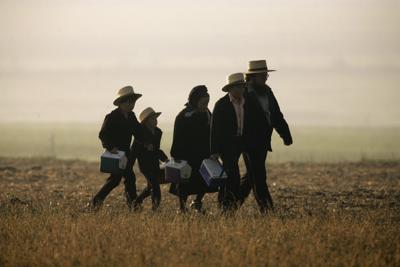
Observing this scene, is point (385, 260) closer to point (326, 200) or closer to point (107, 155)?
point (107, 155)

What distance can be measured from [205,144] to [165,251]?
427 centimetres

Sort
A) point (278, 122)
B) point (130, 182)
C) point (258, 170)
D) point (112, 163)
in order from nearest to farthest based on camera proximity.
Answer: point (258, 170) → point (278, 122) → point (112, 163) → point (130, 182)

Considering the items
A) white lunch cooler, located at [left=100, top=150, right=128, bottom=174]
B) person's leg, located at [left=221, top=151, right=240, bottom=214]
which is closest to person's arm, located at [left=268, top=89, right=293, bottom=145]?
person's leg, located at [left=221, top=151, right=240, bottom=214]

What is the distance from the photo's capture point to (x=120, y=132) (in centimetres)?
1611

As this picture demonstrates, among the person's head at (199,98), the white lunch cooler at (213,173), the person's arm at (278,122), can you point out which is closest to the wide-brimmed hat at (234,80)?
the person's arm at (278,122)

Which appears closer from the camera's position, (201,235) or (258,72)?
(201,235)

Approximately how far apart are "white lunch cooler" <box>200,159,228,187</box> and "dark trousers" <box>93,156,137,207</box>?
134cm

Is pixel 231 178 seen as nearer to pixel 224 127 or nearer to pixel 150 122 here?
pixel 224 127

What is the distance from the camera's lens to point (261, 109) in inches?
607

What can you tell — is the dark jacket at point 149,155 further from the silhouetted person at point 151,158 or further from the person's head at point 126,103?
the person's head at point 126,103

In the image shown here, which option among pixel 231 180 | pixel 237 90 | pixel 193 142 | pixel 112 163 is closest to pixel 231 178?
pixel 231 180

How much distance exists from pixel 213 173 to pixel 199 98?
4.45 feet

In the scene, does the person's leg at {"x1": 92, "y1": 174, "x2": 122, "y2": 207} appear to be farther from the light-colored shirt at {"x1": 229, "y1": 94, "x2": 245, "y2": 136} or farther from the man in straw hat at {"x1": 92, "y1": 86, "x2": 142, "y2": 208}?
the light-colored shirt at {"x1": 229, "y1": 94, "x2": 245, "y2": 136}

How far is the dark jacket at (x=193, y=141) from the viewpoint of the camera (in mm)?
16219
